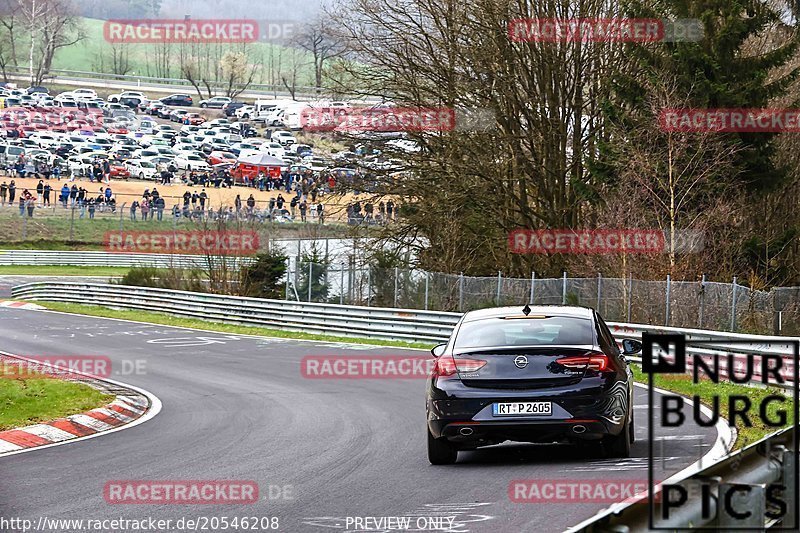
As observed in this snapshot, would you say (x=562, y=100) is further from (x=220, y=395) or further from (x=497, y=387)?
(x=497, y=387)

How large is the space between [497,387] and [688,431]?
3456 mm

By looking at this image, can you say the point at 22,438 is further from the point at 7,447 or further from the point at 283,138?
the point at 283,138

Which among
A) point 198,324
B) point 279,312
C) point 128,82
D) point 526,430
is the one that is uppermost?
point 128,82

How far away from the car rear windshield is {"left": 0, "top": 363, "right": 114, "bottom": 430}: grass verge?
5.62m

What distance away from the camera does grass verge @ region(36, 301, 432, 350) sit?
101 ft

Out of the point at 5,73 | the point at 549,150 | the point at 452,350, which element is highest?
the point at 5,73

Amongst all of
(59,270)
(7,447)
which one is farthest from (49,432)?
(59,270)

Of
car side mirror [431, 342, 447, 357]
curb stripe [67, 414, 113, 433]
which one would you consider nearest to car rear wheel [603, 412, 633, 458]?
car side mirror [431, 342, 447, 357]

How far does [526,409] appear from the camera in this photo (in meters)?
10.7

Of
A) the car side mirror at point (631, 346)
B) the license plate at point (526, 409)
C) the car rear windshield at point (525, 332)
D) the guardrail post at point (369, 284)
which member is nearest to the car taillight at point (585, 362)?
the car rear windshield at point (525, 332)

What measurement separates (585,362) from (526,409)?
0.68m

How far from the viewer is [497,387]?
35.6 feet

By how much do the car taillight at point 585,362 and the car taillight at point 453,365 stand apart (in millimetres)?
724

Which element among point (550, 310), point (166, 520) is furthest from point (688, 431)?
point (166, 520)
